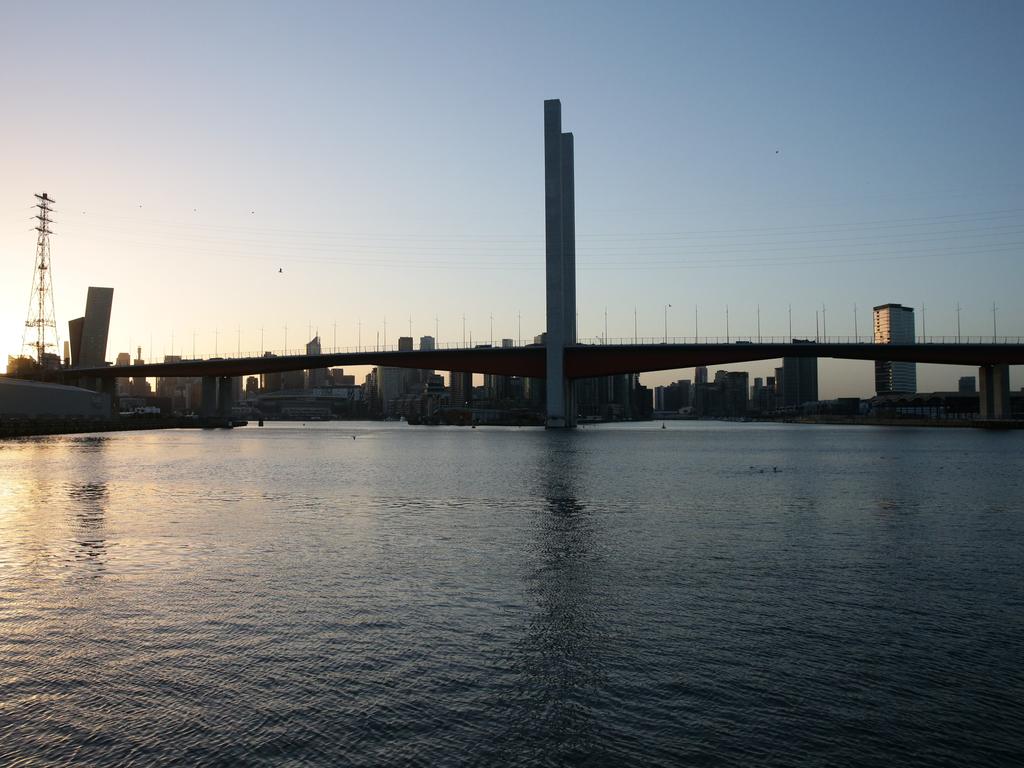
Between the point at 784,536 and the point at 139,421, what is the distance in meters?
167

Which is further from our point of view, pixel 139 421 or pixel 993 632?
pixel 139 421

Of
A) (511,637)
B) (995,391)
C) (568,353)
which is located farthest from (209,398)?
(511,637)

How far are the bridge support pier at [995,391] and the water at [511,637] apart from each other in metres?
132

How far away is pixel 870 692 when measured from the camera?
11664mm

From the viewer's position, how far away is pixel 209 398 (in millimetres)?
191750

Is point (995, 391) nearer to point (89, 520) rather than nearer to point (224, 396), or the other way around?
point (89, 520)

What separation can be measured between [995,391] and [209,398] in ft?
560

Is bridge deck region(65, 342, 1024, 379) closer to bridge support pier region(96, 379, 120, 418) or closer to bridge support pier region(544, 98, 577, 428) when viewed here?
bridge support pier region(544, 98, 577, 428)

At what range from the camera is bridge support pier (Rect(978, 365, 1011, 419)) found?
145 metres

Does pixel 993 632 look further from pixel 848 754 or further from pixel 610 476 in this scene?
pixel 610 476

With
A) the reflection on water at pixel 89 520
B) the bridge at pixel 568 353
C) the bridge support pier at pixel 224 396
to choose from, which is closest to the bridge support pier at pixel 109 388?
the bridge support pier at pixel 224 396

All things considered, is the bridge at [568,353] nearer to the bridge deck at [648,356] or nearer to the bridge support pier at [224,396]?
the bridge deck at [648,356]

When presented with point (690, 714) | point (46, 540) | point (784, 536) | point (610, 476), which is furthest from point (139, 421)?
point (690, 714)

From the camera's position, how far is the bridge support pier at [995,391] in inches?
5709
